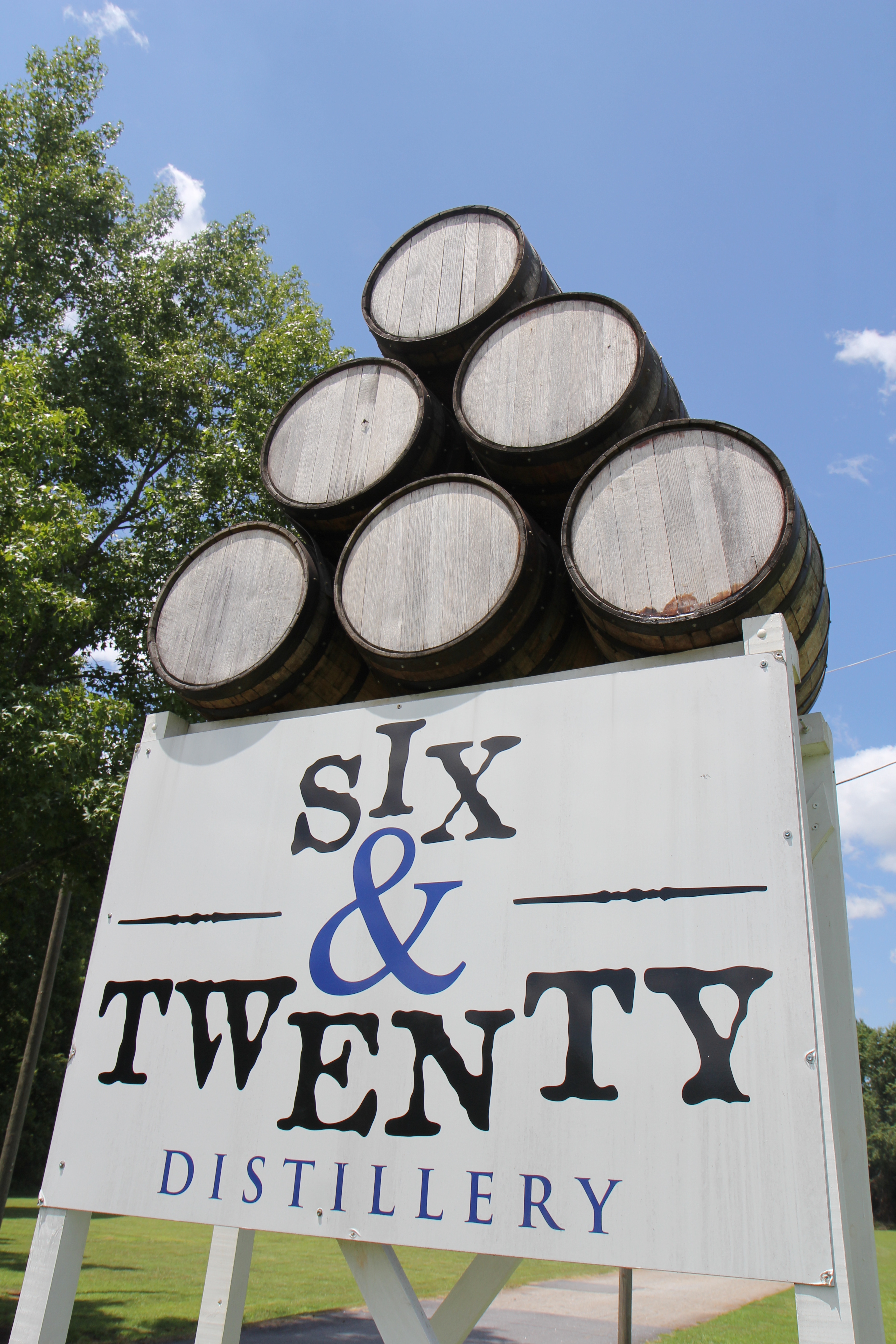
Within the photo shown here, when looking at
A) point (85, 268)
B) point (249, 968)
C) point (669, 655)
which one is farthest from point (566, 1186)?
point (85, 268)

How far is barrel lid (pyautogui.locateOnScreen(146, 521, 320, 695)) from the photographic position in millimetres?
2676

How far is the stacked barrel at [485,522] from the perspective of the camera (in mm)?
2172

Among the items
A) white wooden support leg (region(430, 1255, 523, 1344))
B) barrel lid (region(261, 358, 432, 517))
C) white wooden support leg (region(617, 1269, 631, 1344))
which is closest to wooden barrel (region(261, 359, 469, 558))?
barrel lid (region(261, 358, 432, 517))

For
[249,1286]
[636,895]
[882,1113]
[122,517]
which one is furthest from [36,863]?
[882,1113]

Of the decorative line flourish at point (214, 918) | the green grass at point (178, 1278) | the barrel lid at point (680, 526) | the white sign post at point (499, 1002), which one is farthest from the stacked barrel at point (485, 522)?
the green grass at point (178, 1278)

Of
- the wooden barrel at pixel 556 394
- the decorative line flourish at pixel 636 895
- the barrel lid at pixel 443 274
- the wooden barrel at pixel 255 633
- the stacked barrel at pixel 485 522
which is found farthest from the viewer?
the barrel lid at pixel 443 274

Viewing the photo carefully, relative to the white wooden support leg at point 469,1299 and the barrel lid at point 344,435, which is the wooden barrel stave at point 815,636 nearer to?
the barrel lid at point 344,435

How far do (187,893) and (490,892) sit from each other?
0.95m

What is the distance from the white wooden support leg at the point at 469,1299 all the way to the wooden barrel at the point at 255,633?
5.98 ft

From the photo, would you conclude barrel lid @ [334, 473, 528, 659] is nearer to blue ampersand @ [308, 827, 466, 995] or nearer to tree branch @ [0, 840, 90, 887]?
blue ampersand @ [308, 827, 466, 995]

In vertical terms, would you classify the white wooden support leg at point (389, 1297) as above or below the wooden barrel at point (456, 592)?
below

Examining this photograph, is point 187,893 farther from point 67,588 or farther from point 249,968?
point 67,588

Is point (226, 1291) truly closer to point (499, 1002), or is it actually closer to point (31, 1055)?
point (499, 1002)

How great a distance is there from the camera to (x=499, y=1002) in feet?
6.17
